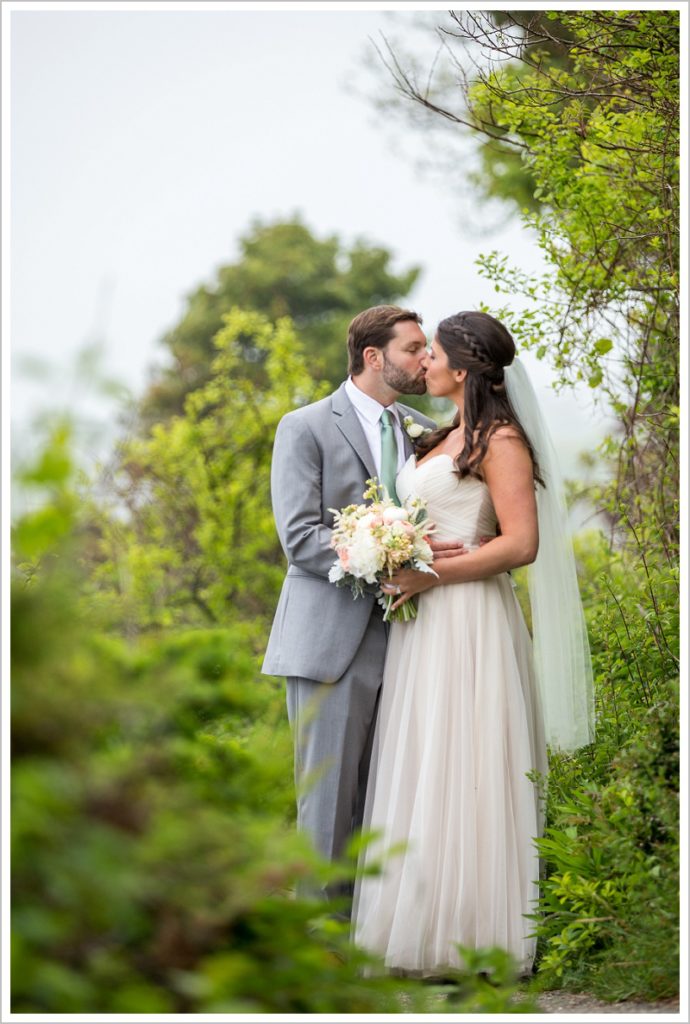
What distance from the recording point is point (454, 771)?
4031mm

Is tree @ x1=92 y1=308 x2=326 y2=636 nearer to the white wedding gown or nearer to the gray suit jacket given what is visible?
the gray suit jacket

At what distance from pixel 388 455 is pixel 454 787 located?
4.46 feet

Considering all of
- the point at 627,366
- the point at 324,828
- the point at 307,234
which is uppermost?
the point at 307,234

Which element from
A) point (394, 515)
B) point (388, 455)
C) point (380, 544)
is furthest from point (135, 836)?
point (388, 455)

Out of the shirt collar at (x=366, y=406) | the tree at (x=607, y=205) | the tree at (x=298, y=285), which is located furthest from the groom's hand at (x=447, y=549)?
the tree at (x=298, y=285)

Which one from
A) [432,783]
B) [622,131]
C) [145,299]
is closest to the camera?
[432,783]

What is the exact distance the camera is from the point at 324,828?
171 inches

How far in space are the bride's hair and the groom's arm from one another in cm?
63

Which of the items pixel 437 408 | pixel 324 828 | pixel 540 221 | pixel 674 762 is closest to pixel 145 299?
pixel 437 408

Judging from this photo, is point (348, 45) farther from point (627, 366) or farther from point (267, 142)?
point (267, 142)

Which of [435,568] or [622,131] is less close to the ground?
[622,131]

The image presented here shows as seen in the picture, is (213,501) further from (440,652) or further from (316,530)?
(440,652)

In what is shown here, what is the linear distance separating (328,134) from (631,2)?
76.0ft

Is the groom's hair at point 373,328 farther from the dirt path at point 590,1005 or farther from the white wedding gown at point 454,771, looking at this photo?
the dirt path at point 590,1005
